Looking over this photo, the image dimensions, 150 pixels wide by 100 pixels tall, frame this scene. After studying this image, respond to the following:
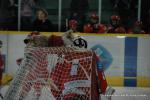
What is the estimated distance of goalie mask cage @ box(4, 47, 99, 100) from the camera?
3.94 m

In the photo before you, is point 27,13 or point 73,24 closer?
point 73,24

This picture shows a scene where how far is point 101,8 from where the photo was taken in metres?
12.5

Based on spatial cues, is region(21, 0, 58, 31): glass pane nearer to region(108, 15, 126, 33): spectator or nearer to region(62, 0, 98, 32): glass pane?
region(62, 0, 98, 32): glass pane

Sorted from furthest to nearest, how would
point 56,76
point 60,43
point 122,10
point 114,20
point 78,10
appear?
point 122,10 < point 78,10 < point 114,20 < point 60,43 < point 56,76

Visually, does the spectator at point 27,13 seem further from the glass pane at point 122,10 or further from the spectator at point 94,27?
the glass pane at point 122,10

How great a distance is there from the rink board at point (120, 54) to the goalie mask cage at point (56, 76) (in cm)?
625

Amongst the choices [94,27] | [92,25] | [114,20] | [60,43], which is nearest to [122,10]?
[114,20]

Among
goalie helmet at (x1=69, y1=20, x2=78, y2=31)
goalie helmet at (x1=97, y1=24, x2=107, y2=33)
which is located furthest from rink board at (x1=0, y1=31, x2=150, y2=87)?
goalie helmet at (x1=69, y1=20, x2=78, y2=31)

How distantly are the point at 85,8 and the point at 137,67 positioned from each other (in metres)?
2.57

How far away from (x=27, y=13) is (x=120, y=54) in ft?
9.78

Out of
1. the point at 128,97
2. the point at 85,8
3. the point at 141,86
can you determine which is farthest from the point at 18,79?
the point at 85,8

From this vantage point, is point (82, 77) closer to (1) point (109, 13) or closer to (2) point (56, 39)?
(2) point (56, 39)

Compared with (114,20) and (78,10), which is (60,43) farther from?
(78,10)

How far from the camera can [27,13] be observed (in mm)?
12484
